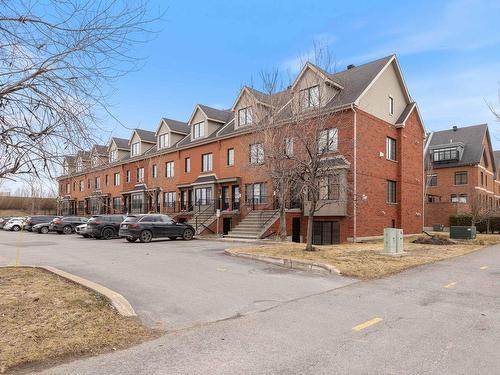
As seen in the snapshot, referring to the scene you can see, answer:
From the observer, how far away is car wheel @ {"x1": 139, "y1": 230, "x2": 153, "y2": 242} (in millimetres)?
23484

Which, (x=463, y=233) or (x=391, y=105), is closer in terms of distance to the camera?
(x=463, y=233)

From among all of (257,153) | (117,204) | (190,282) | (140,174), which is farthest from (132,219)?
(117,204)

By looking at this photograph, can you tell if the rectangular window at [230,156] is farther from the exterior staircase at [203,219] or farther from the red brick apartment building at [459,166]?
the red brick apartment building at [459,166]

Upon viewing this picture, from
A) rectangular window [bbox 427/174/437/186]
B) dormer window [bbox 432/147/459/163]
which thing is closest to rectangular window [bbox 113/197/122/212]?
rectangular window [bbox 427/174/437/186]

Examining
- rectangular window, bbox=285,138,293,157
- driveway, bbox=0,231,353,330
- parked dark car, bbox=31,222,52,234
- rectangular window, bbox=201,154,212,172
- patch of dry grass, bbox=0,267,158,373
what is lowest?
parked dark car, bbox=31,222,52,234

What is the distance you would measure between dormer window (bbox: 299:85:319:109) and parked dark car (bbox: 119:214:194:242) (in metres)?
11.4

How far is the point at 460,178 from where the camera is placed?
48969mm

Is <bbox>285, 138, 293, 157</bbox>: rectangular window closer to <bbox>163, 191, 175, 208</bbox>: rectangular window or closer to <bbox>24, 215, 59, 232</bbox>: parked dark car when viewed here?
<bbox>163, 191, 175, 208</bbox>: rectangular window

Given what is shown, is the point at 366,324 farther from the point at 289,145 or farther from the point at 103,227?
the point at 103,227

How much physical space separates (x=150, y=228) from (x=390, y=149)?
662 inches

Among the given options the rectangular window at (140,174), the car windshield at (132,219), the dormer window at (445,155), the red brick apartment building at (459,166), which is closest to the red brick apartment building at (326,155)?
the rectangular window at (140,174)

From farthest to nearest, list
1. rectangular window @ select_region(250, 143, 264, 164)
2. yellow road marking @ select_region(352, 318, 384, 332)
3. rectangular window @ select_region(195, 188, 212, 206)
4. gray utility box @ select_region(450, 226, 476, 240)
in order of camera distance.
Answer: rectangular window @ select_region(195, 188, 212, 206) < gray utility box @ select_region(450, 226, 476, 240) < rectangular window @ select_region(250, 143, 264, 164) < yellow road marking @ select_region(352, 318, 384, 332)

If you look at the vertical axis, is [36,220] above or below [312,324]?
above

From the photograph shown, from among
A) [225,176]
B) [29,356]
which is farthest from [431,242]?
[29,356]
